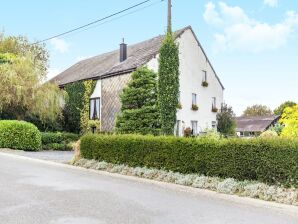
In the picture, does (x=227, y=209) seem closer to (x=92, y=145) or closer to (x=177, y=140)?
(x=177, y=140)

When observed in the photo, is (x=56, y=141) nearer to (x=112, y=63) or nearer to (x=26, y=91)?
(x=26, y=91)

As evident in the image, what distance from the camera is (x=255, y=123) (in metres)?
70.9

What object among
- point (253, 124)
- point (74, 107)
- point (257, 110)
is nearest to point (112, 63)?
point (74, 107)

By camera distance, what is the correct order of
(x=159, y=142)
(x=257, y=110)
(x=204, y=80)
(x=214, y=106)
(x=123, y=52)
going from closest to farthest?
(x=159, y=142), (x=123, y=52), (x=204, y=80), (x=214, y=106), (x=257, y=110)

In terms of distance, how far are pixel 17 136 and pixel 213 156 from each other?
1640 cm

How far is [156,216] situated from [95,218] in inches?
45.9

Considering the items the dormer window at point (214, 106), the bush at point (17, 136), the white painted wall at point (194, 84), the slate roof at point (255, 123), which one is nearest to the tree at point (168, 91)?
the bush at point (17, 136)

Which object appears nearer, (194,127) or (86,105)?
(194,127)

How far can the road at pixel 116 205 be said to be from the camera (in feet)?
25.2

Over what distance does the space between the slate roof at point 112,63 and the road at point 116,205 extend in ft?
66.6

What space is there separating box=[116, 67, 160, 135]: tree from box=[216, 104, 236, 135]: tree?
52.2 feet

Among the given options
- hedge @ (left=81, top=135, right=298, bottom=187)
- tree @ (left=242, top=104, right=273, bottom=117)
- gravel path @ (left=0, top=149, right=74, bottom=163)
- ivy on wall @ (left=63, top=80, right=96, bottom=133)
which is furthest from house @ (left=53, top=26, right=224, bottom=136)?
tree @ (left=242, top=104, right=273, bottom=117)

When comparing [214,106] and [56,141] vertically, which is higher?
Result: [214,106]

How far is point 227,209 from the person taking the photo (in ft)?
28.8
